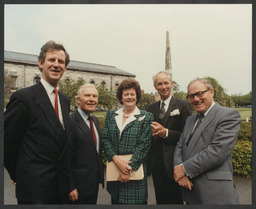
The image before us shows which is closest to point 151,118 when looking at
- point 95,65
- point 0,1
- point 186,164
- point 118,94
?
point 118,94

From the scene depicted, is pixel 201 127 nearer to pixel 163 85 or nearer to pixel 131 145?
pixel 163 85

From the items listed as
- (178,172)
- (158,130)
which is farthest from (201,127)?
(178,172)

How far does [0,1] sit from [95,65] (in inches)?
79.0

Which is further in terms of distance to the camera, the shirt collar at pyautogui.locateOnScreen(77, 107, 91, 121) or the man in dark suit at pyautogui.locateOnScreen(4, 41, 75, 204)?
the shirt collar at pyautogui.locateOnScreen(77, 107, 91, 121)

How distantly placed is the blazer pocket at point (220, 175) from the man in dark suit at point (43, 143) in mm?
1947

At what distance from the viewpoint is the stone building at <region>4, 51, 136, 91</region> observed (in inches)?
128

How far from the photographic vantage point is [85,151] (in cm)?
280

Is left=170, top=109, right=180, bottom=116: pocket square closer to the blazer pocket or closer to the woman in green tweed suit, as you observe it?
the woman in green tweed suit

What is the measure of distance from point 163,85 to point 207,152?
1.17 metres

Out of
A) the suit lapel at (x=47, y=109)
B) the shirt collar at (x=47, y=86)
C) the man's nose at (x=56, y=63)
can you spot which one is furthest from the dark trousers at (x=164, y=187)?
the man's nose at (x=56, y=63)

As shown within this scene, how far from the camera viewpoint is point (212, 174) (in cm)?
268

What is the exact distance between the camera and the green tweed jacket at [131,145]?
2932 mm

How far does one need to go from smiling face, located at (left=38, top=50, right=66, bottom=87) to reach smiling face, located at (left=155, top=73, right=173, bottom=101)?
1.49 meters

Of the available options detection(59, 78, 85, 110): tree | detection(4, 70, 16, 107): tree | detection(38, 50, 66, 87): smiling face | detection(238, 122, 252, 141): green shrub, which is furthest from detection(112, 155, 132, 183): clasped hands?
detection(4, 70, 16, 107): tree
